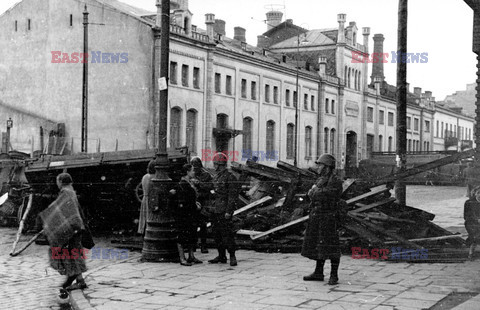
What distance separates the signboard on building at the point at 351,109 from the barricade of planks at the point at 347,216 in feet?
138

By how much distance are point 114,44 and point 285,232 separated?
2528cm

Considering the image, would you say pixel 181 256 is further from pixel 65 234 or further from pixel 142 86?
pixel 142 86

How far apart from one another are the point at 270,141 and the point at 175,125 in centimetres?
1142

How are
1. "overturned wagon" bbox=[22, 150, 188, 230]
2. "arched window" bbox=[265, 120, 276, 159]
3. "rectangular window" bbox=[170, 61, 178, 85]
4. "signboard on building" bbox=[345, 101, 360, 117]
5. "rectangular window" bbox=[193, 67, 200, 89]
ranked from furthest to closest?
"signboard on building" bbox=[345, 101, 360, 117] < "arched window" bbox=[265, 120, 276, 159] < "rectangular window" bbox=[193, 67, 200, 89] < "rectangular window" bbox=[170, 61, 178, 85] < "overturned wagon" bbox=[22, 150, 188, 230]

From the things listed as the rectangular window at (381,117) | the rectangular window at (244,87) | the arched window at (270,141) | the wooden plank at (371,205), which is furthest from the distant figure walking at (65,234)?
the rectangular window at (381,117)

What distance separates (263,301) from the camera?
7.62 m

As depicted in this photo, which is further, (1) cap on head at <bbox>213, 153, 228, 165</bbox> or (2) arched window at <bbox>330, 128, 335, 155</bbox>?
(2) arched window at <bbox>330, 128, 335, 155</bbox>

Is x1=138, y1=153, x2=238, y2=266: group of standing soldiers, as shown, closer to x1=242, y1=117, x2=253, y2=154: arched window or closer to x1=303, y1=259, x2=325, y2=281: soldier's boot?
x1=303, y1=259, x2=325, y2=281: soldier's boot

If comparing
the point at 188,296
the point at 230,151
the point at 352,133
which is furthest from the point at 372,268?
the point at 352,133

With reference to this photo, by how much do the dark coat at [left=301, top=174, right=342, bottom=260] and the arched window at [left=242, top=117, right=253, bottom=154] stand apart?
110 ft

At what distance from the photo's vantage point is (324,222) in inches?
354

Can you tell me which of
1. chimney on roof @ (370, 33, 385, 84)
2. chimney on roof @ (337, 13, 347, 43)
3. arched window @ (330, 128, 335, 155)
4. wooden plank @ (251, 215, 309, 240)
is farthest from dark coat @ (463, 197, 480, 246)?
chimney on roof @ (370, 33, 385, 84)

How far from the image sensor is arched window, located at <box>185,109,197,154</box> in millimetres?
37000

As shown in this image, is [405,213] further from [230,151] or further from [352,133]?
[352,133]
